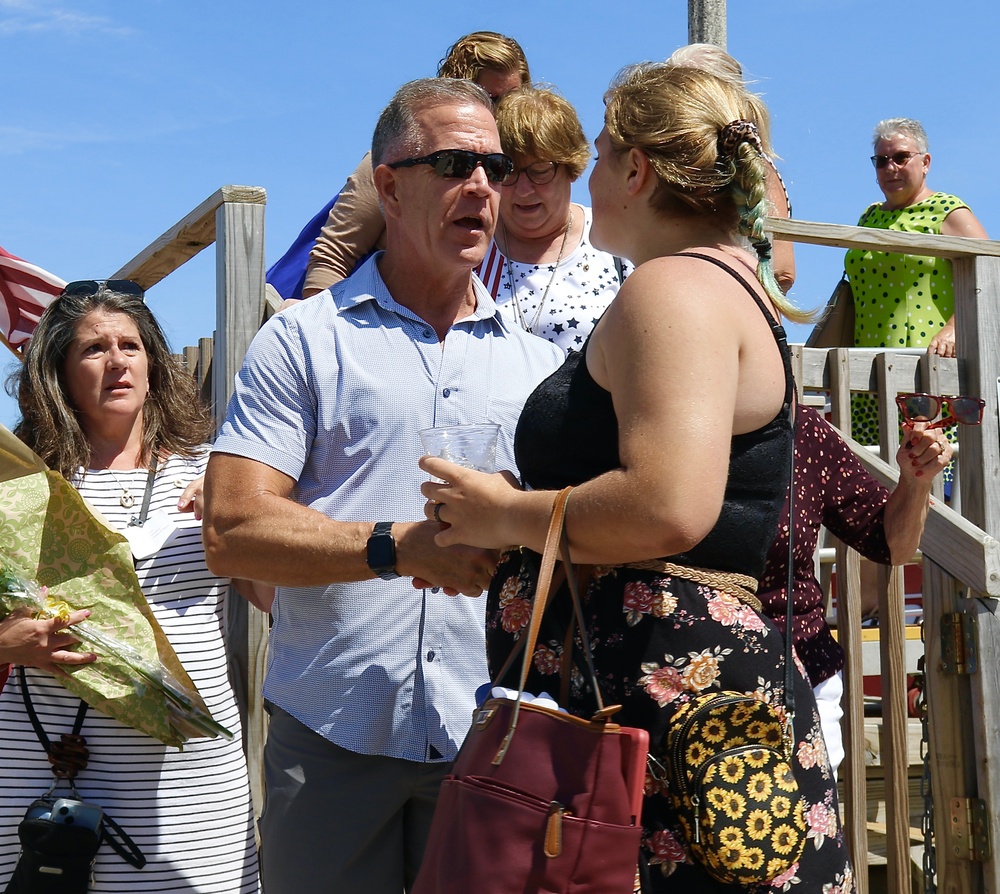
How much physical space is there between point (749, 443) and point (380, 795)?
1098mm

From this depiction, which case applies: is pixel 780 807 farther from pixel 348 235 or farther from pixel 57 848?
pixel 348 235

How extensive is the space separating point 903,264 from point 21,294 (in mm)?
4228

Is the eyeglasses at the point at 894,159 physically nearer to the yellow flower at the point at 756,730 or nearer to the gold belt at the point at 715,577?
the gold belt at the point at 715,577

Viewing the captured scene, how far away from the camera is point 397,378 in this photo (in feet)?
8.52

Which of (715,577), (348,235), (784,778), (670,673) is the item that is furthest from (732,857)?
(348,235)

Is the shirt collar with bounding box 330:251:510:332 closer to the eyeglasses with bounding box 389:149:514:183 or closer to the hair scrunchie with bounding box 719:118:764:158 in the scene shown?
the eyeglasses with bounding box 389:149:514:183

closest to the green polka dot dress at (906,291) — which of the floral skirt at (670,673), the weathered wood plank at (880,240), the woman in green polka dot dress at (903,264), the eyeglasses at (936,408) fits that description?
the woman in green polka dot dress at (903,264)

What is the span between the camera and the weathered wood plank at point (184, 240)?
3.23 m

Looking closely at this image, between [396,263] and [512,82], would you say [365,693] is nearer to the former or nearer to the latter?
[396,263]

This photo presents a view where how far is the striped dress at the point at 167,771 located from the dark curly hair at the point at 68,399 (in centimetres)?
22

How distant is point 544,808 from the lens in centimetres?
161

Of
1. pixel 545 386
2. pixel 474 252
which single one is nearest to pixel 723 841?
pixel 545 386

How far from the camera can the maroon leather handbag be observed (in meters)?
1.60

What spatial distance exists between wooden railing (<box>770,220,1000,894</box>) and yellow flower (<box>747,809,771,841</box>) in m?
2.00
